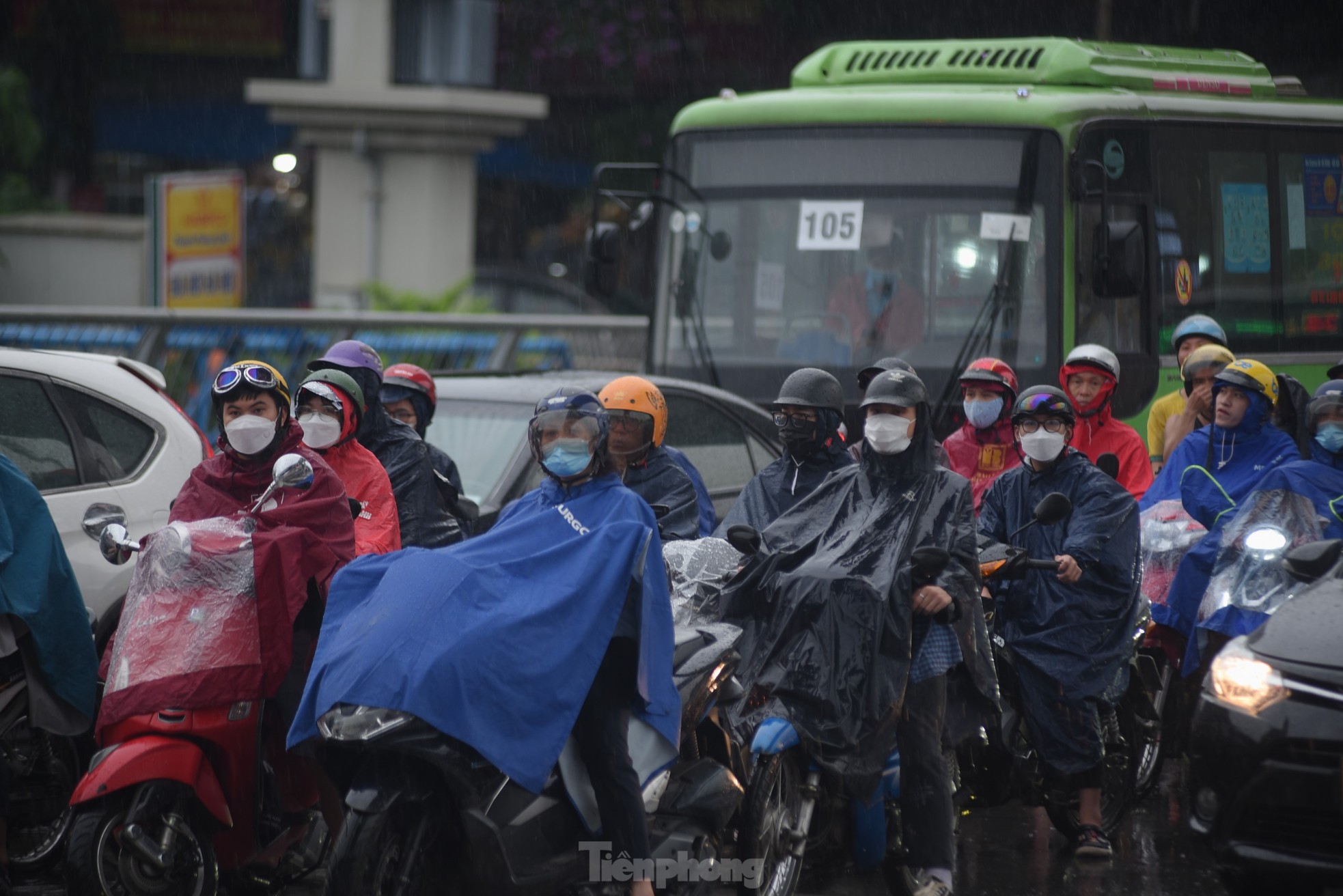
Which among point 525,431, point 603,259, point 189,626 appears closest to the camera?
point 189,626

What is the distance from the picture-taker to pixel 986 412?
297 inches

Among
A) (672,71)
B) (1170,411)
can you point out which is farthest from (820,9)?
(1170,411)

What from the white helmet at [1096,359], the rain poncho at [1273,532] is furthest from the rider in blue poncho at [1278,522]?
the white helmet at [1096,359]

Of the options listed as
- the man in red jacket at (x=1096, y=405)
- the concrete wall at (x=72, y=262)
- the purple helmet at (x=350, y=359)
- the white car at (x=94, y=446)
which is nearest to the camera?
the white car at (x=94, y=446)

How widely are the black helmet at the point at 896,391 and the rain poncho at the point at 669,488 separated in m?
1.27

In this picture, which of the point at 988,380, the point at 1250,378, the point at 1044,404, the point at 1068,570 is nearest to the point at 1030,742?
the point at 1068,570

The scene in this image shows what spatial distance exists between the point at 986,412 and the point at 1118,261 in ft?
9.17

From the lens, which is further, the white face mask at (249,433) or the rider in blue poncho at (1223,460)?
the rider in blue poncho at (1223,460)

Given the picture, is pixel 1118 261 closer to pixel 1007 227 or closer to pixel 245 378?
pixel 1007 227

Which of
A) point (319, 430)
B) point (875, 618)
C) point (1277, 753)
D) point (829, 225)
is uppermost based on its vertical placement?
point (829, 225)

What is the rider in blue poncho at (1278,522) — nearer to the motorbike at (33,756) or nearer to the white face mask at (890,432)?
the white face mask at (890,432)

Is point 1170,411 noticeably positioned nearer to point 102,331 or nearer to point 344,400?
point 344,400

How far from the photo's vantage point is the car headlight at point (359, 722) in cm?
428

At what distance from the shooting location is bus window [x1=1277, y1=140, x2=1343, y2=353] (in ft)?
38.3
